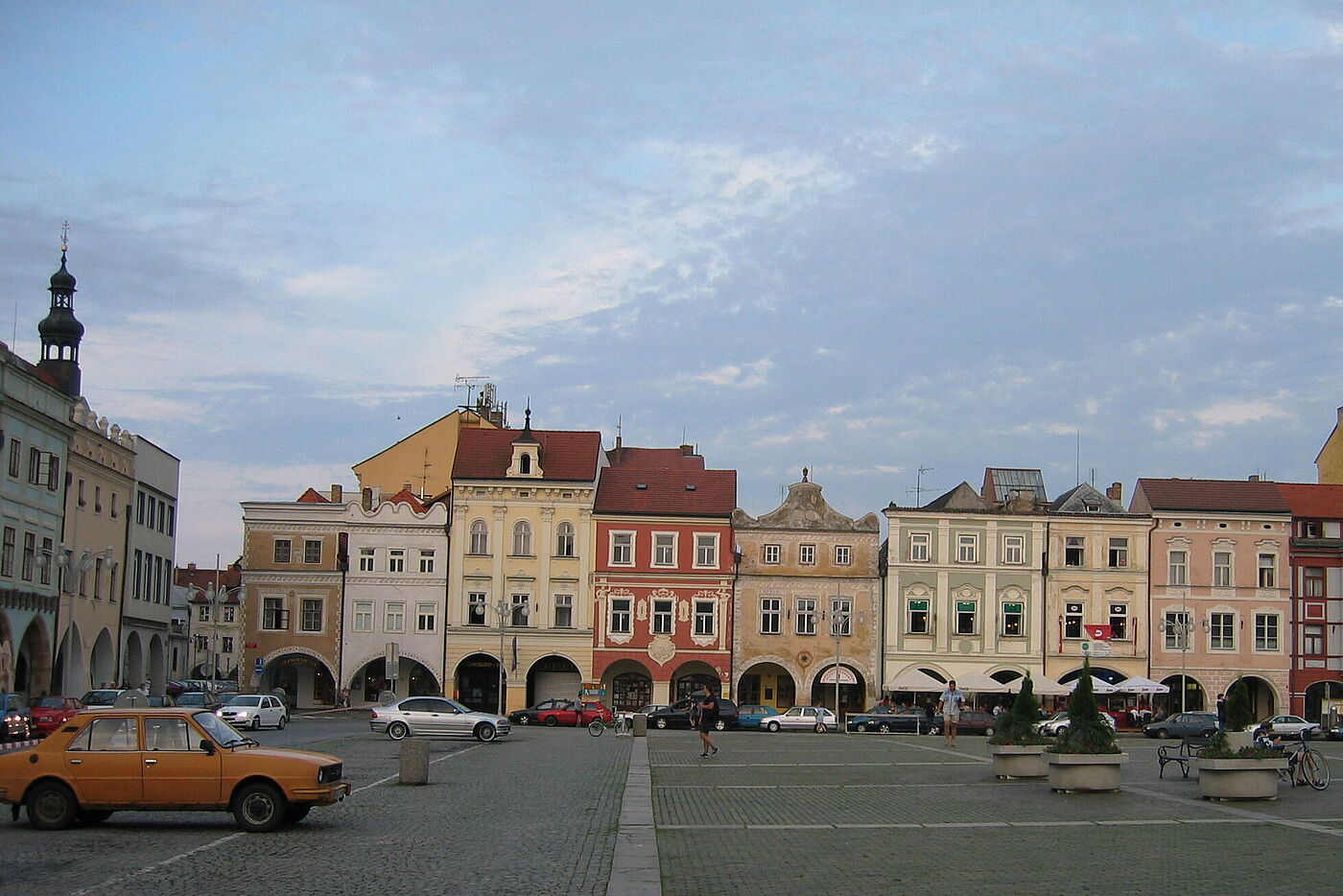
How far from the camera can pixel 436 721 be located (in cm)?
4672

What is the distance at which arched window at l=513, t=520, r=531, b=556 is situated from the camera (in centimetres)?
7444

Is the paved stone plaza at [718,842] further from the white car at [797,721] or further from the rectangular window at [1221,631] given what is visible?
the rectangular window at [1221,631]

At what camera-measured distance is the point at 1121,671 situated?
72875 millimetres

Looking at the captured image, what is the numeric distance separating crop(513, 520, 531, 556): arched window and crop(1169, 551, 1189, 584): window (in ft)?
103

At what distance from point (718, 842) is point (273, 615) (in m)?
59.5

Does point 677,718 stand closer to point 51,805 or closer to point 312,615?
point 312,615

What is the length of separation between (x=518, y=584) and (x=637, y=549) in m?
6.14

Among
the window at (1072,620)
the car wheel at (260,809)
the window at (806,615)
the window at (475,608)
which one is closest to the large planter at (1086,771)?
the car wheel at (260,809)

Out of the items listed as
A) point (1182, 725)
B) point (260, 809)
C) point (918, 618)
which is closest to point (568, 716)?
point (918, 618)

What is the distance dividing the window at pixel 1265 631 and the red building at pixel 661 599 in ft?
84.0

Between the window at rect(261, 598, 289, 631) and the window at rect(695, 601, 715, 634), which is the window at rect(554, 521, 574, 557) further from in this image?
the window at rect(261, 598, 289, 631)

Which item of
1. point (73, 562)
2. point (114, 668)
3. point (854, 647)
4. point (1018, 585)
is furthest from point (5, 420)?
point (1018, 585)

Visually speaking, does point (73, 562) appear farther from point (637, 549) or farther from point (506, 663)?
point (637, 549)

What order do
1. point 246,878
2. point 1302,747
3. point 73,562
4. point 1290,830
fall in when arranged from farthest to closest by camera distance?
point 73,562 → point 1302,747 → point 1290,830 → point 246,878
